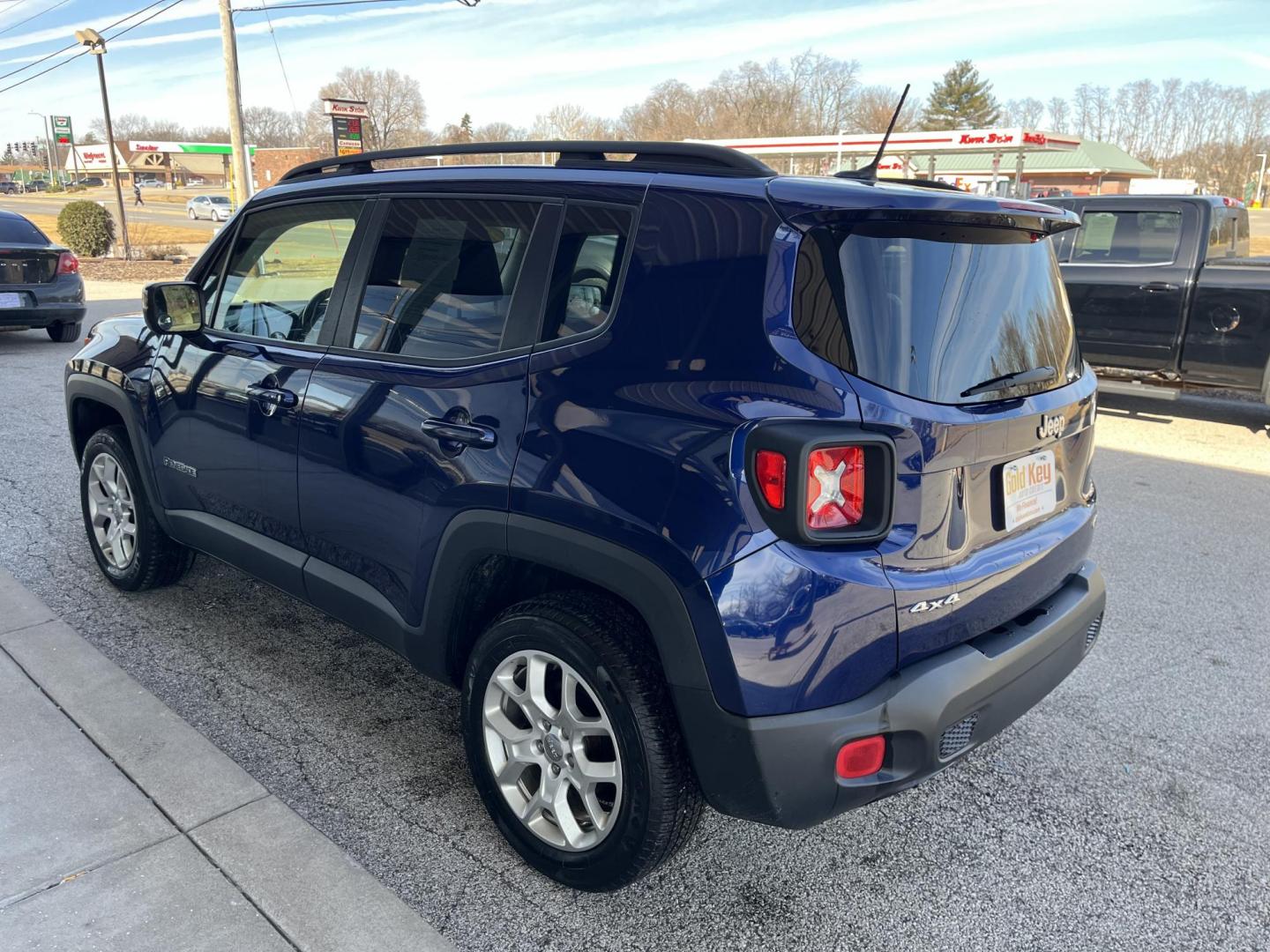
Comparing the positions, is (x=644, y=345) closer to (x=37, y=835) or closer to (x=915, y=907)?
(x=915, y=907)

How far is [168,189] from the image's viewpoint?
98000 millimetres

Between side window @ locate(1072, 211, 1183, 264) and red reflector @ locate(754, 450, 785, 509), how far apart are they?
771cm

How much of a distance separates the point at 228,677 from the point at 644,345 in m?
2.36

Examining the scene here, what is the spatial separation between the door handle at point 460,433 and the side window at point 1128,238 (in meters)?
7.63

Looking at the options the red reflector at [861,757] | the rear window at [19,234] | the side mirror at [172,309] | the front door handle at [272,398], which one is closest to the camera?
the red reflector at [861,757]

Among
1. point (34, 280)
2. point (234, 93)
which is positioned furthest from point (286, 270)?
point (234, 93)

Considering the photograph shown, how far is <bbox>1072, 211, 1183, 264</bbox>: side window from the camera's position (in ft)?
27.8

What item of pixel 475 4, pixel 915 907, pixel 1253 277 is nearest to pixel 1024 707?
pixel 915 907

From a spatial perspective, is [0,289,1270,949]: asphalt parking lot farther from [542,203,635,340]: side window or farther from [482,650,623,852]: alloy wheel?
[542,203,635,340]: side window

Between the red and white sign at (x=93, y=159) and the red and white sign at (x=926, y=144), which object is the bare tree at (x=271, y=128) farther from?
the red and white sign at (x=926, y=144)

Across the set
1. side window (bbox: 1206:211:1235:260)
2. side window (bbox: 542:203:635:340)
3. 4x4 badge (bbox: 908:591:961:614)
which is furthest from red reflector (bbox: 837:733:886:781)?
side window (bbox: 1206:211:1235:260)

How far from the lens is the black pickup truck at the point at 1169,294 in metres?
7.96

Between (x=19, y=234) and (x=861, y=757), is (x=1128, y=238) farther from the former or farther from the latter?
(x=19, y=234)

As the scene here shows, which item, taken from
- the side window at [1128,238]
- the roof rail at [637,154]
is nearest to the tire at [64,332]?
the roof rail at [637,154]
